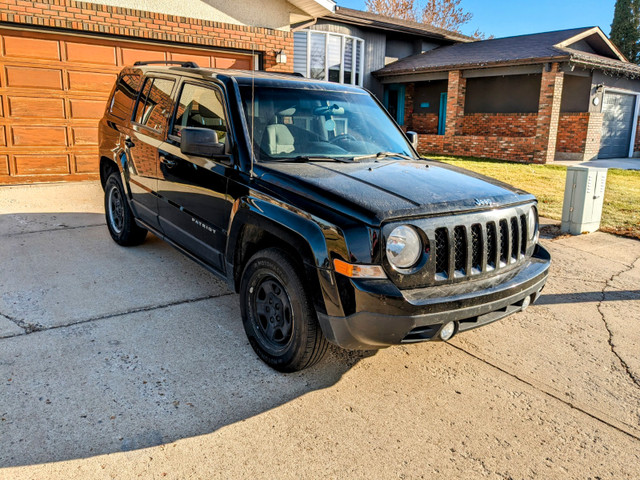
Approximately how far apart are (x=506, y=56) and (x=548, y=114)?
269 cm

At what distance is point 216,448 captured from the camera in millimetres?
2680

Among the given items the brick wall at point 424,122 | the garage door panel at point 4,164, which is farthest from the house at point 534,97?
the garage door panel at point 4,164

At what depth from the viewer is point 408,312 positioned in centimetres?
280

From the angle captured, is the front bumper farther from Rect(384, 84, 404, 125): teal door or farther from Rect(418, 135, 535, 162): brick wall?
Rect(384, 84, 404, 125): teal door

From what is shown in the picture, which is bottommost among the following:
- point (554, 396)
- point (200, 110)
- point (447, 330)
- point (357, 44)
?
point (554, 396)

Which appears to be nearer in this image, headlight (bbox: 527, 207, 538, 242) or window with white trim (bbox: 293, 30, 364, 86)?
headlight (bbox: 527, 207, 538, 242)

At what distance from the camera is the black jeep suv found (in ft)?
9.37

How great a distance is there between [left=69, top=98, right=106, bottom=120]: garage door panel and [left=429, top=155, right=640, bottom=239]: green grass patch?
848cm

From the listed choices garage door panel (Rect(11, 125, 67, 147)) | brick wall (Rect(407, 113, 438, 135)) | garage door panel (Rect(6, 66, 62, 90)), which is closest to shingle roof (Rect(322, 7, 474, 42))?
brick wall (Rect(407, 113, 438, 135))

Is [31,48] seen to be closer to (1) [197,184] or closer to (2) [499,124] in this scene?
(1) [197,184]

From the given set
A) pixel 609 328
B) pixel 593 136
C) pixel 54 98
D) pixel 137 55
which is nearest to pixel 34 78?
pixel 54 98

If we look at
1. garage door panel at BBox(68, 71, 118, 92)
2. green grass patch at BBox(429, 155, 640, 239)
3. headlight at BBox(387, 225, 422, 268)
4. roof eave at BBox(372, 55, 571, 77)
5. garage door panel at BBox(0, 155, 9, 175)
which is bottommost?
green grass patch at BBox(429, 155, 640, 239)

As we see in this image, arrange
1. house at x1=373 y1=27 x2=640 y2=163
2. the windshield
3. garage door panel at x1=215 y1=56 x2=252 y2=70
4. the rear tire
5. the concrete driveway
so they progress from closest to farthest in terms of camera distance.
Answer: the concrete driveway < the windshield < the rear tire < garage door panel at x1=215 y1=56 x2=252 y2=70 < house at x1=373 y1=27 x2=640 y2=163

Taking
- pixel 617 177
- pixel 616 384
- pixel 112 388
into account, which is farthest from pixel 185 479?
pixel 617 177
